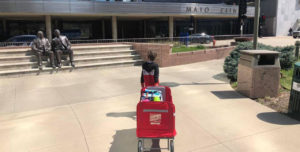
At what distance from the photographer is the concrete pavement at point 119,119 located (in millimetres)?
3812

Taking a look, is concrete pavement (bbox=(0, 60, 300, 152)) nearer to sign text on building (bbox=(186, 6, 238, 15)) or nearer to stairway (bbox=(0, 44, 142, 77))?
stairway (bbox=(0, 44, 142, 77))

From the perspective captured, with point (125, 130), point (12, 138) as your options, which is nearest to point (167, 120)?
point (125, 130)

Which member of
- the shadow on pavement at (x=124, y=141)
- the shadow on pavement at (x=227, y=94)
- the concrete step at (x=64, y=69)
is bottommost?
the shadow on pavement at (x=124, y=141)

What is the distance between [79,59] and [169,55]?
13.6 feet

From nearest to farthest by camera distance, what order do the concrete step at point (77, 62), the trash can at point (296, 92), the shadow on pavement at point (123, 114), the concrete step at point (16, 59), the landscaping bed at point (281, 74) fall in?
1. the trash can at point (296, 92)
2. the shadow on pavement at point (123, 114)
3. the landscaping bed at point (281, 74)
4. the concrete step at point (77, 62)
5. the concrete step at point (16, 59)

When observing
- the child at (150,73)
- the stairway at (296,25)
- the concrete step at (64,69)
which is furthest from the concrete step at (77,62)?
the stairway at (296,25)

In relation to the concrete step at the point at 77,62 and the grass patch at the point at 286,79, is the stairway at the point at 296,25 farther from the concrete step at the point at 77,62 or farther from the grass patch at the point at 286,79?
the concrete step at the point at 77,62

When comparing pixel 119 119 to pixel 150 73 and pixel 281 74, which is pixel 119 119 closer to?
pixel 150 73

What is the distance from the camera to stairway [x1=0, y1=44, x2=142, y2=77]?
9633 millimetres

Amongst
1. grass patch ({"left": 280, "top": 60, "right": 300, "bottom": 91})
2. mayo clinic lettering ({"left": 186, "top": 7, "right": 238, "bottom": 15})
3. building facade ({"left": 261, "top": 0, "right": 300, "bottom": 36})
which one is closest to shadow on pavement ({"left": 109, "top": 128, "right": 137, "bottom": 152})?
grass patch ({"left": 280, "top": 60, "right": 300, "bottom": 91})

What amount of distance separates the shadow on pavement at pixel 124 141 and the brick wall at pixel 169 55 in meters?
7.04

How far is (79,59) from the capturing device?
35.7ft

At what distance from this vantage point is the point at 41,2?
20.7 metres

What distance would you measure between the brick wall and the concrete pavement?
3.20 m
